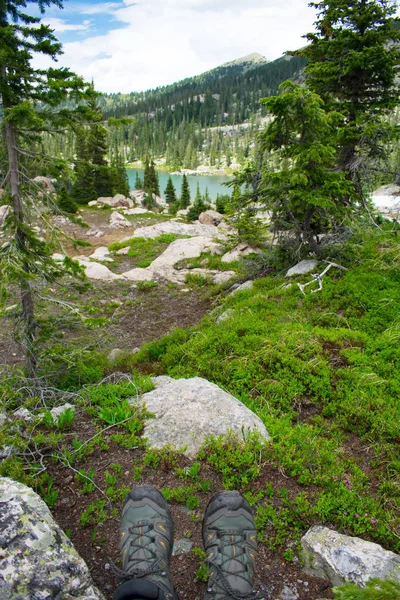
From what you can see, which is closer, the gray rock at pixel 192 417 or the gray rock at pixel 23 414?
the gray rock at pixel 192 417

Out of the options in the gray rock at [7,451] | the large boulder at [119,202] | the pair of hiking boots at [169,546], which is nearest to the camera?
the pair of hiking boots at [169,546]

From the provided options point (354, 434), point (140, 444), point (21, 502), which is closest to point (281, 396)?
point (354, 434)

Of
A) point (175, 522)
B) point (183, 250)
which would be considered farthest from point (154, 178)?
point (175, 522)

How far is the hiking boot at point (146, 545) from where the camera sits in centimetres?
233

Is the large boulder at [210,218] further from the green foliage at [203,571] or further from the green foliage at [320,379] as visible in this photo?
the green foliage at [203,571]

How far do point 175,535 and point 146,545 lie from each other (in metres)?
0.52

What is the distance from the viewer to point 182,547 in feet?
10.0

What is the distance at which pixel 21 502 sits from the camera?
2508 millimetres

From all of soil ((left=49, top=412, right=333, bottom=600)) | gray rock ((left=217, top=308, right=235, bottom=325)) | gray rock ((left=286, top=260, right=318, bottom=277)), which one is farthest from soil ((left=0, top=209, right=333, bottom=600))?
gray rock ((left=286, top=260, right=318, bottom=277))

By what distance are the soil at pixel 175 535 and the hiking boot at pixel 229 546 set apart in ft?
0.75

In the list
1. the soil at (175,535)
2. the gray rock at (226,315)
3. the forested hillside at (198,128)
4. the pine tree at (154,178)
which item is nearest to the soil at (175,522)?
the soil at (175,535)

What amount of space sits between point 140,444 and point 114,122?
17.4 feet

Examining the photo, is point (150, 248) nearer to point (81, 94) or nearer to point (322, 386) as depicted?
point (81, 94)

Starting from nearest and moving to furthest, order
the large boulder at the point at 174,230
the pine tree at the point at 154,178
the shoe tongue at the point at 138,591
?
the shoe tongue at the point at 138,591 → the large boulder at the point at 174,230 → the pine tree at the point at 154,178
